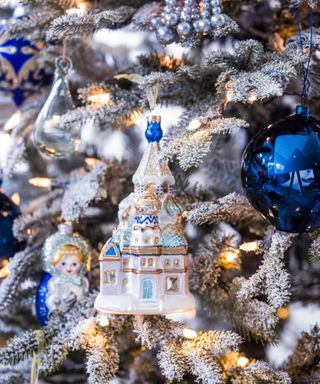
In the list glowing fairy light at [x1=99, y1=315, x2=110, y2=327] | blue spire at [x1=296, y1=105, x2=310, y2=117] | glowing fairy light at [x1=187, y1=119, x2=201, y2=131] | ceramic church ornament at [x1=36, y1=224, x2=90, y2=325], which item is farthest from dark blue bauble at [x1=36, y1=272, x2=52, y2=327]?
Result: blue spire at [x1=296, y1=105, x2=310, y2=117]

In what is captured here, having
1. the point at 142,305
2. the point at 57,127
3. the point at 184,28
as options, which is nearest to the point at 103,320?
the point at 142,305

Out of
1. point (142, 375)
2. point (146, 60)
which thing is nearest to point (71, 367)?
point (142, 375)

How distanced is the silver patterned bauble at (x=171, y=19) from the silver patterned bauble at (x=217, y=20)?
5 cm

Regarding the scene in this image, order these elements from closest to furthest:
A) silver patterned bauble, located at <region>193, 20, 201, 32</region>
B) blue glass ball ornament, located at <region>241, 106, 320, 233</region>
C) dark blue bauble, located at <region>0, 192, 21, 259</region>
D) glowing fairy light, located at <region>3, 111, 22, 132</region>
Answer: blue glass ball ornament, located at <region>241, 106, 320, 233</region> → silver patterned bauble, located at <region>193, 20, 201, 32</region> → dark blue bauble, located at <region>0, 192, 21, 259</region> → glowing fairy light, located at <region>3, 111, 22, 132</region>

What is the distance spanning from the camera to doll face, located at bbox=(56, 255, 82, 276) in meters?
0.91

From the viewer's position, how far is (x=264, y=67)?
724mm

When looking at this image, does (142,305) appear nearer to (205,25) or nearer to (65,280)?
(65,280)

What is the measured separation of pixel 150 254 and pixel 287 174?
224 mm

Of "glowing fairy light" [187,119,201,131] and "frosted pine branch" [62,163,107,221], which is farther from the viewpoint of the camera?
"frosted pine branch" [62,163,107,221]

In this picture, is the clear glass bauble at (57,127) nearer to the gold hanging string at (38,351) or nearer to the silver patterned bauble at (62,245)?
the silver patterned bauble at (62,245)

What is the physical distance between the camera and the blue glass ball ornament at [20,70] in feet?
3.42

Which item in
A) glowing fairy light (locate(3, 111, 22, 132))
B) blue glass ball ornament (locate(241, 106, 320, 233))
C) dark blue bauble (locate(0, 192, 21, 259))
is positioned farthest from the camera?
glowing fairy light (locate(3, 111, 22, 132))

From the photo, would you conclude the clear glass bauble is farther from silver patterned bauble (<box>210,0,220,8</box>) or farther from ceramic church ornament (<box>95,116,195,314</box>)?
silver patterned bauble (<box>210,0,220,8</box>)

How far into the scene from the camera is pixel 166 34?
772 millimetres
